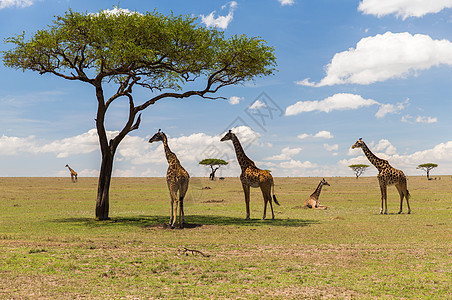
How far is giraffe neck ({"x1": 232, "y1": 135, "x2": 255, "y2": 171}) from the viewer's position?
68.2ft

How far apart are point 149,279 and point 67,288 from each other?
1.67m

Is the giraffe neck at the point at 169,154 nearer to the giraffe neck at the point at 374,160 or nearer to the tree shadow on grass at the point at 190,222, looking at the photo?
the tree shadow on grass at the point at 190,222

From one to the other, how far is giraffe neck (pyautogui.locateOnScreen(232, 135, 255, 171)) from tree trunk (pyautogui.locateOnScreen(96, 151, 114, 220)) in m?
6.34

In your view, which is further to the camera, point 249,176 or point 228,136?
point 228,136

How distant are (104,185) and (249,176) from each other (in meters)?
7.38

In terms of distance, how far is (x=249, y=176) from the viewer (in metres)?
20.1

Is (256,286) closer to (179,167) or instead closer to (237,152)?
(179,167)

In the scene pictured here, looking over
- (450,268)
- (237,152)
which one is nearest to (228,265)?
(450,268)

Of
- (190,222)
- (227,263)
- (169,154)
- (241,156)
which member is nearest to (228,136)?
(241,156)

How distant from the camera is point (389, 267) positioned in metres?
10.0

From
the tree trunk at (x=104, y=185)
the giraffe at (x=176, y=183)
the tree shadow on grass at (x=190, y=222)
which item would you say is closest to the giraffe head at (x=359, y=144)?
the tree shadow on grass at (x=190, y=222)

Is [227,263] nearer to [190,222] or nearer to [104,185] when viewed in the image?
[190,222]

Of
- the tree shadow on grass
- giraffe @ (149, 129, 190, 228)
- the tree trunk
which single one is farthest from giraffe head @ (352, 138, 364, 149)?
the tree trunk

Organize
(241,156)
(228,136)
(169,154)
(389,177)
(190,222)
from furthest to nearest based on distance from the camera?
(389,177) → (228,136) → (241,156) → (190,222) → (169,154)
